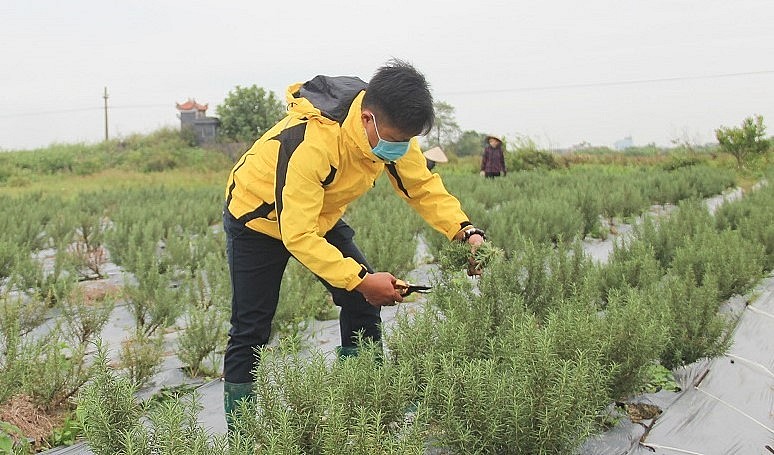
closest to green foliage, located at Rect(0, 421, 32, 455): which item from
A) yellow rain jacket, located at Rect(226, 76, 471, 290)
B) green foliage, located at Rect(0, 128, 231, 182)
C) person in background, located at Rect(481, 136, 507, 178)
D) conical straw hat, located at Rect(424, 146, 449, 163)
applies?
yellow rain jacket, located at Rect(226, 76, 471, 290)

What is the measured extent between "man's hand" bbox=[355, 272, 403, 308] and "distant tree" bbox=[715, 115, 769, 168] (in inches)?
696

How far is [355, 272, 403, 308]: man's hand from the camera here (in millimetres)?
2264

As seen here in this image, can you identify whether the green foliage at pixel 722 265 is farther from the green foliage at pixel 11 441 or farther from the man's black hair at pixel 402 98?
the green foliage at pixel 11 441

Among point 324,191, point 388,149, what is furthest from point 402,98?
point 324,191

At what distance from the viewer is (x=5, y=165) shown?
2695 cm

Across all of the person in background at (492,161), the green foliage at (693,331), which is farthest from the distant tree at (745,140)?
the green foliage at (693,331)

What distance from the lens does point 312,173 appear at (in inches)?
87.4

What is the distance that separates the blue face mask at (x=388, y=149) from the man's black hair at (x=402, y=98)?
0.07 meters

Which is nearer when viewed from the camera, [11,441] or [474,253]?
[11,441]

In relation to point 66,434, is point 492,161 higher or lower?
higher

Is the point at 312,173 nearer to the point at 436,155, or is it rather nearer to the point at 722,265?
the point at 722,265

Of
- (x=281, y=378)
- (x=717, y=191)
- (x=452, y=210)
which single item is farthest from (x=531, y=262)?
(x=717, y=191)

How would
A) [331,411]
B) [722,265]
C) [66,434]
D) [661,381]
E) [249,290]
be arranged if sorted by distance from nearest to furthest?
1. [331,411]
2. [249,290]
3. [66,434]
4. [661,381]
5. [722,265]

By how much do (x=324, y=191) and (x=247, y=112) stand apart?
2923 centimetres
